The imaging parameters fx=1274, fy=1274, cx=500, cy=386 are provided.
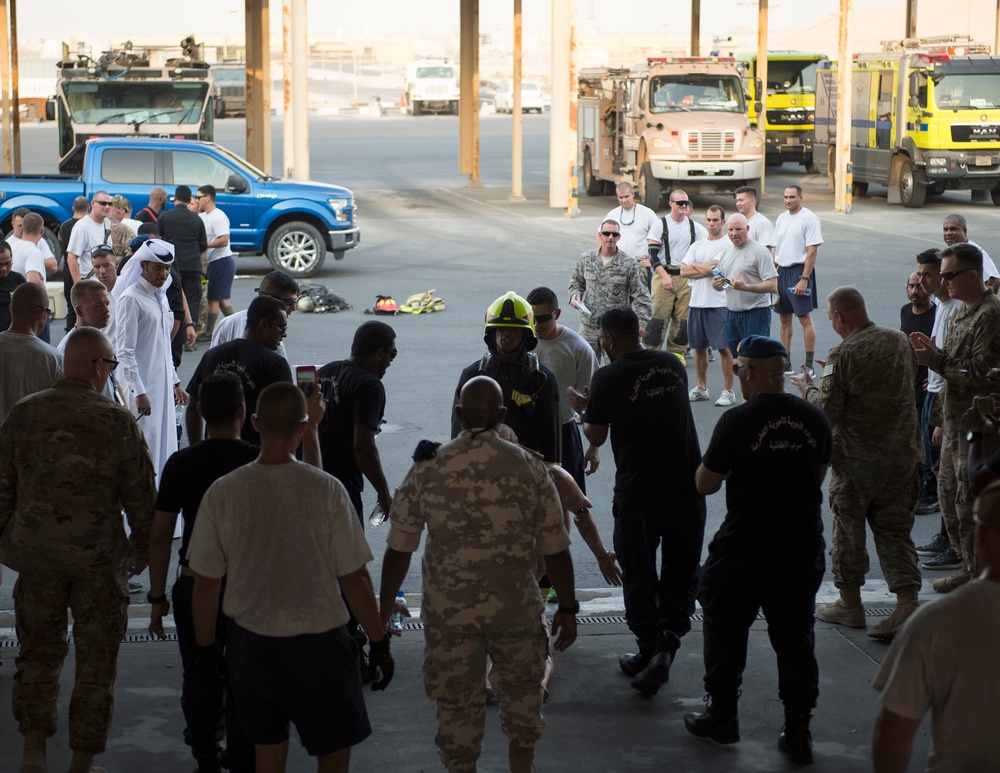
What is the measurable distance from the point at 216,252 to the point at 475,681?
11608 millimetres

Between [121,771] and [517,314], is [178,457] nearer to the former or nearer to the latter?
[121,771]

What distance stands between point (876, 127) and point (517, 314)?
26770mm

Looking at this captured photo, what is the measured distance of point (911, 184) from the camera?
98.7 feet

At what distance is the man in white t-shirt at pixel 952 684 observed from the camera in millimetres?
3178

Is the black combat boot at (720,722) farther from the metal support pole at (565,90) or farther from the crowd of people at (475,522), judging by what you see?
the metal support pole at (565,90)

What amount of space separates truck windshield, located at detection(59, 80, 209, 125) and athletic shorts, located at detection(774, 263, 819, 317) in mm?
15315

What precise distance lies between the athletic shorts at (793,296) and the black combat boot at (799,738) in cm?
847

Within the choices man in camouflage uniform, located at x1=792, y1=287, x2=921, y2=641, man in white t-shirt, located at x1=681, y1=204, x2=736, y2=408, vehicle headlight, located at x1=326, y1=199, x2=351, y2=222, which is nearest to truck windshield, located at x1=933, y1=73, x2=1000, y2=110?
vehicle headlight, located at x1=326, y1=199, x2=351, y2=222

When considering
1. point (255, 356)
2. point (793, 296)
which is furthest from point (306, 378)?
point (793, 296)

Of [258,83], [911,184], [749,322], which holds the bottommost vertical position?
[749,322]

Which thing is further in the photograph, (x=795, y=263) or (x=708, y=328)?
(x=795, y=263)

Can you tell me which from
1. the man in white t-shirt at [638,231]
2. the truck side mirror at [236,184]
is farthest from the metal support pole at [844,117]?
the man in white t-shirt at [638,231]

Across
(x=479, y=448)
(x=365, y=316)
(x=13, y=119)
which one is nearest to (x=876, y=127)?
(x=365, y=316)

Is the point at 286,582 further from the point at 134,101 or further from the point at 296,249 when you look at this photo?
the point at 134,101
